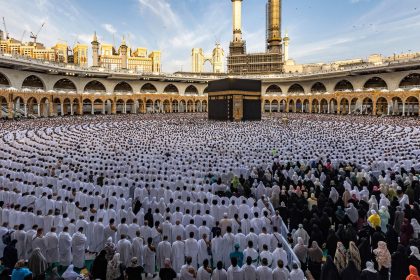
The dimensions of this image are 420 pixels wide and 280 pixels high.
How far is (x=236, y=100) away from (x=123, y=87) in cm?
2718

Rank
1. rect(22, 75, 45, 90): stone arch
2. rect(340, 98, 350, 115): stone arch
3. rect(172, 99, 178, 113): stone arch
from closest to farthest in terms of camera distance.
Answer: rect(22, 75, 45, 90): stone arch → rect(340, 98, 350, 115): stone arch → rect(172, 99, 178, 113): stone arch

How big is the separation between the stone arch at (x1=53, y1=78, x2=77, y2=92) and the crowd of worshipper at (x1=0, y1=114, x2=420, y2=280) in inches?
1331

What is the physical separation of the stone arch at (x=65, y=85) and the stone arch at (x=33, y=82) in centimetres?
277

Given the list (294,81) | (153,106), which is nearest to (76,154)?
(153,106)

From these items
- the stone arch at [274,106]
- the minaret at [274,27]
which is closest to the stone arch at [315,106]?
the stone arch at [274,106]

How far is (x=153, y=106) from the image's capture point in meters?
51.2

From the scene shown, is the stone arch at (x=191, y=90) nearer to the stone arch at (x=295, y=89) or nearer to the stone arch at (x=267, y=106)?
the stone arch at (x=267, y=106)

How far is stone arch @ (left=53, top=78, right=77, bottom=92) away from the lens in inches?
1760

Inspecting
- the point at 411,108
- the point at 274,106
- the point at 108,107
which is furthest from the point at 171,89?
the point at 411,108

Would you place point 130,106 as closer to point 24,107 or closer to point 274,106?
point 24,107

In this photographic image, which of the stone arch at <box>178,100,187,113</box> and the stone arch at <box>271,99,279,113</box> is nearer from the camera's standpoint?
the stone arch at <box>178,100,187,113</box>

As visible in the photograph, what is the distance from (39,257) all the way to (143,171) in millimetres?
6179

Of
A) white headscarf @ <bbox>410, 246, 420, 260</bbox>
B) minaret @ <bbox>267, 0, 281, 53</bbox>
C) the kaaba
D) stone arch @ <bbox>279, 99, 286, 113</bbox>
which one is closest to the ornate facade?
stone arch @ <bbox>279, 99, 286, 113</bbox>

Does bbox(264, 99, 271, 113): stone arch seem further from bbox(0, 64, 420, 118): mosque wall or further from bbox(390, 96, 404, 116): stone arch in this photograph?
bbox(390, 96, 404, 116): stone arch
